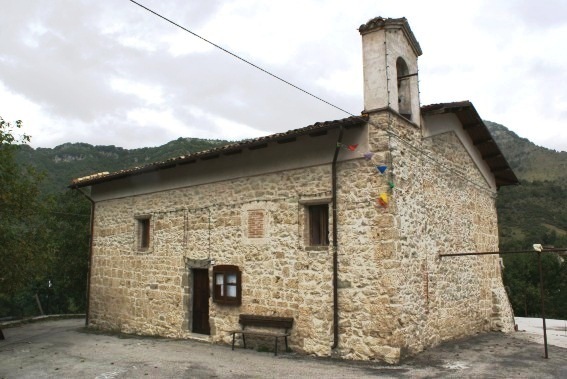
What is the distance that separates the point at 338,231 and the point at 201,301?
13.8ft

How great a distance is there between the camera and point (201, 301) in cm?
1077

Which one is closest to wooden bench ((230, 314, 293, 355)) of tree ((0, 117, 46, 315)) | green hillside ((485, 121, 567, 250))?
tree ((0, 117, 46, 315))

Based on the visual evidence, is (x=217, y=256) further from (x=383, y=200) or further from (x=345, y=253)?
(x=383, y=200)

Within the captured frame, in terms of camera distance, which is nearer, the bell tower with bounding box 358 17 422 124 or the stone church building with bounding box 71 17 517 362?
the stone church building with bounding box 71 17 517 362

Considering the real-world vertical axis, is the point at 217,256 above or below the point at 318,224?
below

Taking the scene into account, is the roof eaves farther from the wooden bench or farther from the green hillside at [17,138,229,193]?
the green hillside at [17,138,229,193]

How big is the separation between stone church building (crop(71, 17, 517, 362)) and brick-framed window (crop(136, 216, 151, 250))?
4 centimetres

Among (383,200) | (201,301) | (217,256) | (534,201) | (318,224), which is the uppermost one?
(534,201)

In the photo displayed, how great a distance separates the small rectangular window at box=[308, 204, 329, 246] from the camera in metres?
8.79

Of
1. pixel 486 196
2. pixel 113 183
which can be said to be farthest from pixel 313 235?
pixel 113 183

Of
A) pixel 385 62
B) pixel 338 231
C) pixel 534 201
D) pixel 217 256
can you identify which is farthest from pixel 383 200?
pixel 534 201

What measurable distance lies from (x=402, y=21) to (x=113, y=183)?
912cm

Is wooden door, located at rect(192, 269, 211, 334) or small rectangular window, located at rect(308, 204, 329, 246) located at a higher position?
small rectangular window, located at rect(308, 204, 329, 246)

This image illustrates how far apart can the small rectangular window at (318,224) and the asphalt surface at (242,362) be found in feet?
7.06
